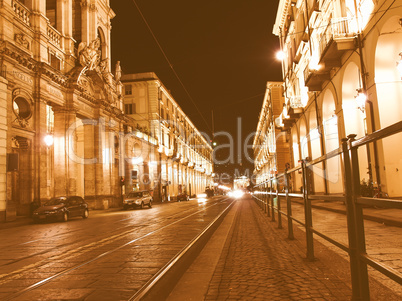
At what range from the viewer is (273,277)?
484 cm

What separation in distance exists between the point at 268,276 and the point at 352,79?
14.0 meters

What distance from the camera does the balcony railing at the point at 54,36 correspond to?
25359mm

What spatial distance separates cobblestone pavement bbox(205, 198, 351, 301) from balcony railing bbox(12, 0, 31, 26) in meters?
21.5

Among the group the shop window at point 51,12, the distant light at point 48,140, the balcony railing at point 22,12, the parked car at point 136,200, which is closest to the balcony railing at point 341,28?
the distant light at point 48,140

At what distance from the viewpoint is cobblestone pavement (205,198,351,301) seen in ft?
13.3

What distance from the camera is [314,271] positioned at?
16.4 ft

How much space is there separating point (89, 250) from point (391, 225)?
6706mm

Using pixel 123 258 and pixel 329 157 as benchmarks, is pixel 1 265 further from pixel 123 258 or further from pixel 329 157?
pixel 329 157

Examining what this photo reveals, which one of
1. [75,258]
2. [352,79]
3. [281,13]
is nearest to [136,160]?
[281,13]

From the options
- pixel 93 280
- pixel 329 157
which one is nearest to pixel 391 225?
pixel 329 157

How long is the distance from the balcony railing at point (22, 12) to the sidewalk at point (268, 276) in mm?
21241

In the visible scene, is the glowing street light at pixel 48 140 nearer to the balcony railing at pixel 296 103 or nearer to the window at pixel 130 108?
the balcony railing at pixel 296 103

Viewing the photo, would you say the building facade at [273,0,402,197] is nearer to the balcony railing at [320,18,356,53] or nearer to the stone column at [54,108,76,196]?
the balcony railing at [320,18,356,53]

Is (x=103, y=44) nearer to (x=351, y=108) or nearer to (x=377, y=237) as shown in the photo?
(x=351, y=108)
